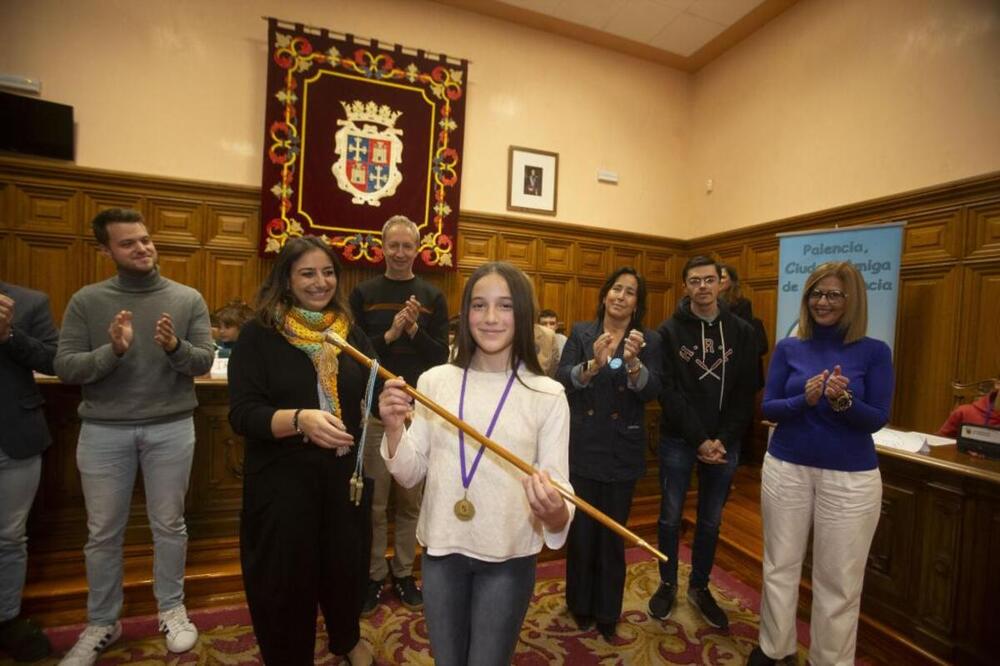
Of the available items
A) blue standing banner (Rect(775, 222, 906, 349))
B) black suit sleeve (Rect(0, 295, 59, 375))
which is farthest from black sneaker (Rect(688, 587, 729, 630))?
black suit sleeve (Rect(0, 295, 59, 375))

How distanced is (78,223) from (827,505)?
5.70 metres

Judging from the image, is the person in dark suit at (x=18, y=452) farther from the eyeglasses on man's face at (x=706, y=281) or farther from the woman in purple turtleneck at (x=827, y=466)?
the woman in purple turtleneck at (x=827, y=466)

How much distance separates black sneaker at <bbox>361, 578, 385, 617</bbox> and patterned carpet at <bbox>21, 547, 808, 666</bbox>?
0.14 feet

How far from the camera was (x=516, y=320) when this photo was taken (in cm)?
135

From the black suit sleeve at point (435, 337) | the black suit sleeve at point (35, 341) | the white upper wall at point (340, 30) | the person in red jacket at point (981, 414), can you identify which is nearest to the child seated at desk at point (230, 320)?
the white upper wall at point (340, 30)

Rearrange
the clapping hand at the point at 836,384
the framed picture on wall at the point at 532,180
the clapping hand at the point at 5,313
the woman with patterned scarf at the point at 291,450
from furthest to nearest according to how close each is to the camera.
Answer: the framed picture on wall at the point at 532,180 → the clapping hand at the point at 5,313 → the clapping hand at the point at 836,384 → the woman with patterned scarf at the point at 291,450

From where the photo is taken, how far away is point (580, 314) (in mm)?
6023

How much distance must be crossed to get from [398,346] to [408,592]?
1.28 metres

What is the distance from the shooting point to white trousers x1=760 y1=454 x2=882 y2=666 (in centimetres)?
194

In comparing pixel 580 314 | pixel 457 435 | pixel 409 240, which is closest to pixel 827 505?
pixel 457 435

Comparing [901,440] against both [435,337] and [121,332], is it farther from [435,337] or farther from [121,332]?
[121,332]

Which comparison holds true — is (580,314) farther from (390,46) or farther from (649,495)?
(390,46)

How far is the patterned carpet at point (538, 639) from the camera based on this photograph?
2234 mm

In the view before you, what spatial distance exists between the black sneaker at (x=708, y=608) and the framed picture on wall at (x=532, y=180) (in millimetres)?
4191
